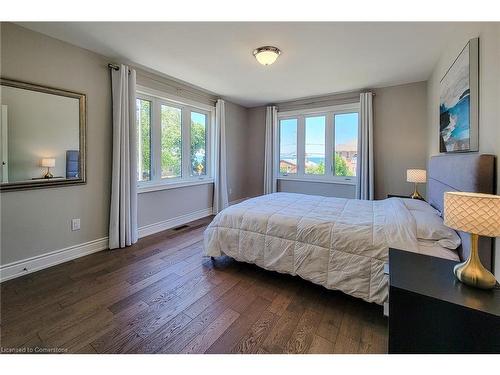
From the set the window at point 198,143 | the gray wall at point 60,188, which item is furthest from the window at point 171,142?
the gray wall at point 60,188

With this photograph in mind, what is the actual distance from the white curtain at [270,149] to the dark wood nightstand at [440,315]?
3896 millimetres

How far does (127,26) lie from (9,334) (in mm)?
2605

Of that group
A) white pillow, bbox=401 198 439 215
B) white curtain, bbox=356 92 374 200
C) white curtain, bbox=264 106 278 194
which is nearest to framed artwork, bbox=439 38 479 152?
white pillow, bbox=401 198 439 215

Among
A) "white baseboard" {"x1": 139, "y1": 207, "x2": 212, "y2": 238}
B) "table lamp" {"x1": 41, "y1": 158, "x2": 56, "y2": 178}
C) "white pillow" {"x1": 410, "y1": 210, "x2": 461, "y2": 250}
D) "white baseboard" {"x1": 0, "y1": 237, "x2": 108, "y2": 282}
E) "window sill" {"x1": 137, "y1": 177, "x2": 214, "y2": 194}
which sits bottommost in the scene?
"white baseboard" {"x1": 0, "y1": 237, "x2": 108, "y2": 282}

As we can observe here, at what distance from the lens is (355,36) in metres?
2.25

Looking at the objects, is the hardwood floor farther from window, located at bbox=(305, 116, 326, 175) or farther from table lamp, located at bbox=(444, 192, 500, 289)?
window, located at bbox=(305, 116, 326, 175)

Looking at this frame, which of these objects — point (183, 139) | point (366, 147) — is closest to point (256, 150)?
point (183, 139)

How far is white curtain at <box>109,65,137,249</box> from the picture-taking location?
2.82 metres

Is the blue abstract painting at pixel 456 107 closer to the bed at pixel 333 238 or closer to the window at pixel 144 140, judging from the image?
the bed at pixel 333 238

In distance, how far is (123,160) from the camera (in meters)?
2.87

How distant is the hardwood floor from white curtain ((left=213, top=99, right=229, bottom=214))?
7.32 ft

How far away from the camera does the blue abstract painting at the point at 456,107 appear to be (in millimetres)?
1793

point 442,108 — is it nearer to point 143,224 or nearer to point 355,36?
point 355,36

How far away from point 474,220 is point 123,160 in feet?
10.6
